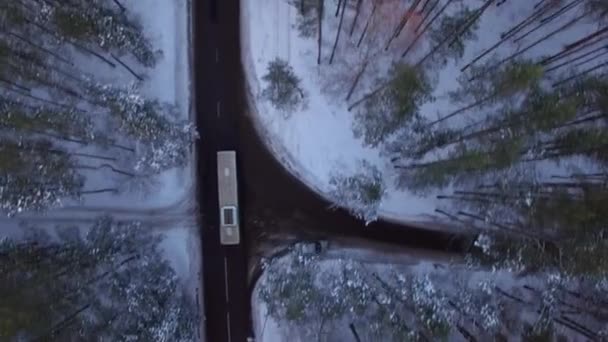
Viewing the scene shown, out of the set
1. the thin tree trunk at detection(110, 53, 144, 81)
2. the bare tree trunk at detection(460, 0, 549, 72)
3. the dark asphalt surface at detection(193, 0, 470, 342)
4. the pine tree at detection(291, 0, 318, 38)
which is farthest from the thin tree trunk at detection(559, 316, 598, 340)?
the thin tree trunk at detection(110, 53, 144, 81)

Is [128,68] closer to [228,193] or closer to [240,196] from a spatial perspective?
[228,193]

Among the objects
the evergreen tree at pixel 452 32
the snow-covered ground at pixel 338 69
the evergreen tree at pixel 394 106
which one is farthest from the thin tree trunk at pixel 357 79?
the evergreen tree at pixel 452 32

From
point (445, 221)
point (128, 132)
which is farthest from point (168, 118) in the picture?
point (445, 221)

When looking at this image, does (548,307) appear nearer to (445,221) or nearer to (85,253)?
(445,221)

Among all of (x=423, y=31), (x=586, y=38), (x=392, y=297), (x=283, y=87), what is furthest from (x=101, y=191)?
(x=586, y=38)

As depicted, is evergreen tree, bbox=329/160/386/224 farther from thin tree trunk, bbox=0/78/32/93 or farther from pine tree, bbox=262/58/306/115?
thin tree trunk, bbox=0/78/32/93

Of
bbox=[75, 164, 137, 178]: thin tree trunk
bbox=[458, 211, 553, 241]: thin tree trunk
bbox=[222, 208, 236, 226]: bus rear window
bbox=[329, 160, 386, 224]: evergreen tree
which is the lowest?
bbox=[458, 211, 553, 241]: thin tree trunk
